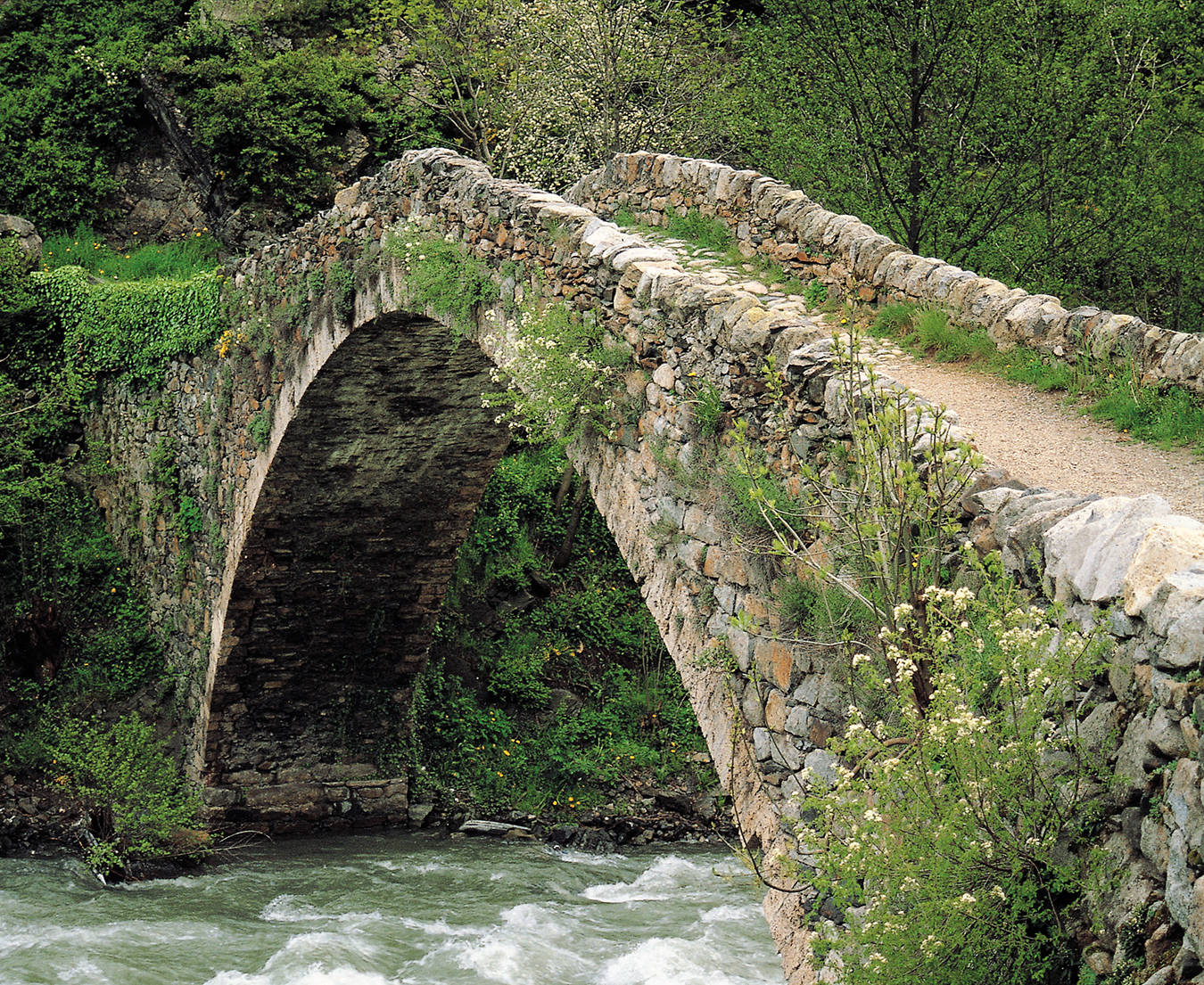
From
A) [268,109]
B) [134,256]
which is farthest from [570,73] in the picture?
[134,256]

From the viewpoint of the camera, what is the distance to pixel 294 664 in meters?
14.0

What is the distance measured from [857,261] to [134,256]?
14.7 meters

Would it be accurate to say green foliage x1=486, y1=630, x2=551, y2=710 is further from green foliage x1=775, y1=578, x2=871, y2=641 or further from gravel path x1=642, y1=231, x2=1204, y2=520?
green foliage x1=775, y1=578, x2=871, y2=641

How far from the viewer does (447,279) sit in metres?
8.46

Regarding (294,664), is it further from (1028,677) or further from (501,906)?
(1028,677)

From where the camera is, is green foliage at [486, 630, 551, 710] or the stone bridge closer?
the stone bridge

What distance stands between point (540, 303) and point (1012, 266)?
630 centimetres

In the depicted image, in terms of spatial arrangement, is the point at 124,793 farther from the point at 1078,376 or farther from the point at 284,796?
the point at 1078,376

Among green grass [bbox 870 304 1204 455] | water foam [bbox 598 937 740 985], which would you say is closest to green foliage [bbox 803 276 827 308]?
green grass [bbox 870 304 1204 455]

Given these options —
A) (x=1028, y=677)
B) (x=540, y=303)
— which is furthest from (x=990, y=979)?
Answer: (x=540, y=303)

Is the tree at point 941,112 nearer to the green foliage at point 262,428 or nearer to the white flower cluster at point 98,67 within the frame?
the green foliage at point 262,428

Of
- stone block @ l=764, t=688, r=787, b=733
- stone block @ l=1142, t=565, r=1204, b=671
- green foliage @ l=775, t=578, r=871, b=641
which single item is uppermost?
stone block @ l=1142, t=565, r=1204, b=671

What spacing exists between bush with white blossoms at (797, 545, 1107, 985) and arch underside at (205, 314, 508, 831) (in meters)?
7.66

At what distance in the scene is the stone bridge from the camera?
292 cm
